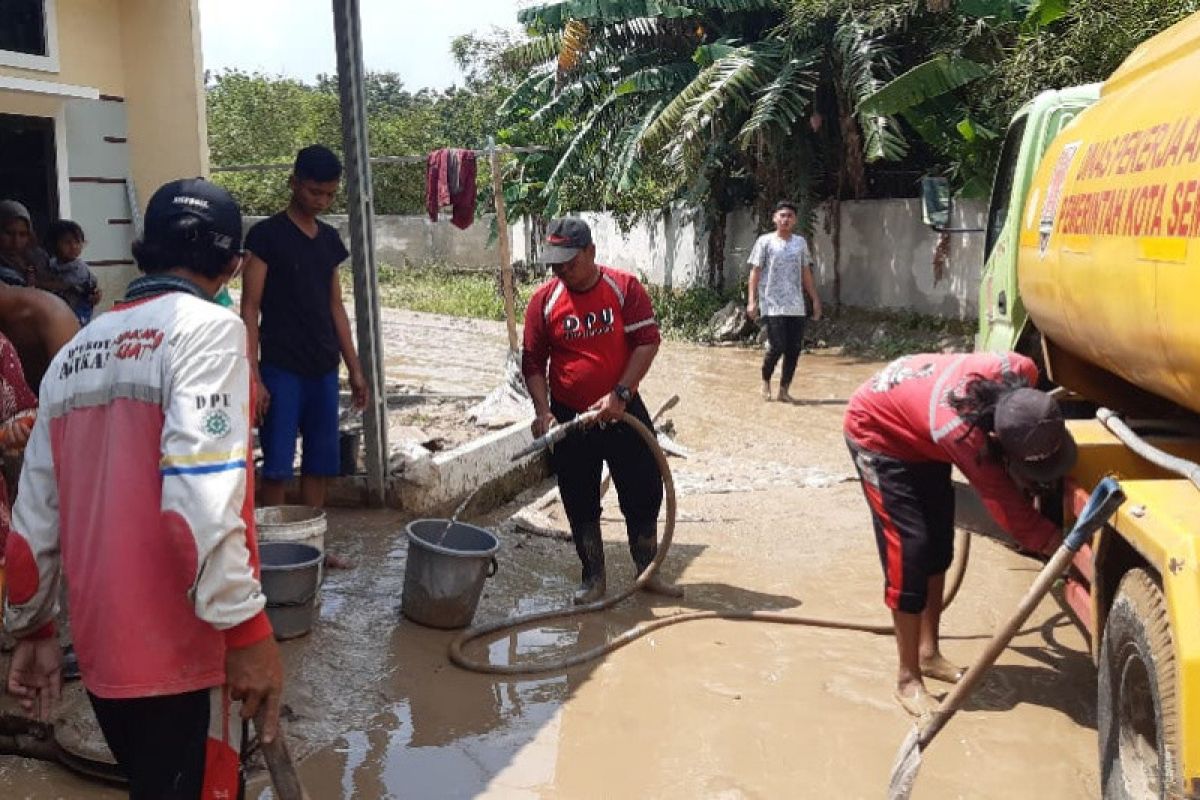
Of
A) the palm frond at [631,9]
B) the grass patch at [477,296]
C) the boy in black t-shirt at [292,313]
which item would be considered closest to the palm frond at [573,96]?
the palm frond at [631,9]

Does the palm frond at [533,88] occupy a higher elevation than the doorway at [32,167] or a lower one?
higher

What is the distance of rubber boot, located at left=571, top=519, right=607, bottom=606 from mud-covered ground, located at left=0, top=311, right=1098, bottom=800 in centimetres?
16

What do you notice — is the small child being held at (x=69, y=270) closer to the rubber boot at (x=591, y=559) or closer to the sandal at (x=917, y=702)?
the rubber boot at (x=591, y=559)

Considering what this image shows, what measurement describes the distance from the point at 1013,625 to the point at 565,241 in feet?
8.66

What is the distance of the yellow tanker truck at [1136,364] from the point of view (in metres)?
2.77

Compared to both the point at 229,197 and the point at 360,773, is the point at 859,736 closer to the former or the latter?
the point at 360,773

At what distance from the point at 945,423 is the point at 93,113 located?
6233 millimetres

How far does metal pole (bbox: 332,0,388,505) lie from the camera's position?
621 cm

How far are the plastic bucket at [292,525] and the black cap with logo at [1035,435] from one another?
2805 mm

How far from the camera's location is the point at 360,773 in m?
3.75

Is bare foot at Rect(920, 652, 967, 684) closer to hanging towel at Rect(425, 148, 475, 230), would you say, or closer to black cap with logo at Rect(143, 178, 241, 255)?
black cap with logo at Rect(143, 178, 241, 255)

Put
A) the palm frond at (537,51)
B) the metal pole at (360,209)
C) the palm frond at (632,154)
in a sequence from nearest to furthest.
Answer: the metal pole at (360,209), the palm frond at (632,154), the palm frond at (537,51)

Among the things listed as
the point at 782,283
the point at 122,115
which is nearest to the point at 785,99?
the point at 782,283

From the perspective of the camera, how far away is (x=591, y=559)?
550 centimetres
